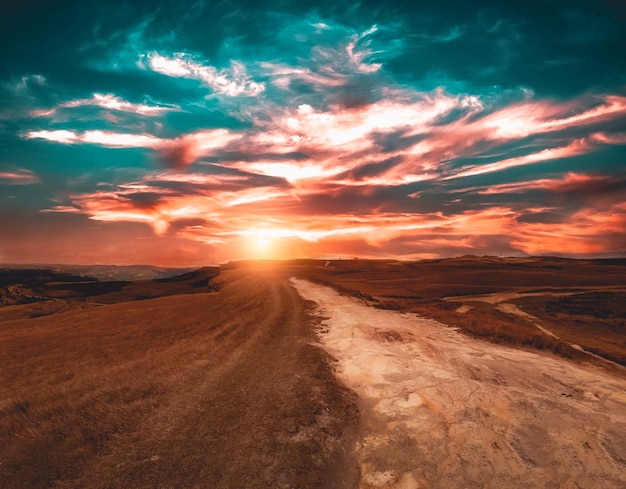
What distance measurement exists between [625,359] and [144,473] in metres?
24.0

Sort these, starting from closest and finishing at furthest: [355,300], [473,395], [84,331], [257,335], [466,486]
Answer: [466,486]
[473,395]
[257,335]
[84,331]
[355,300]

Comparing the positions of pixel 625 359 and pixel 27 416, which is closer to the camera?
pixel 27 416

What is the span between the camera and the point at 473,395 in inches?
448

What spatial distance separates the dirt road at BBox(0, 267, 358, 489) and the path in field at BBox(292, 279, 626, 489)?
3.53 feet

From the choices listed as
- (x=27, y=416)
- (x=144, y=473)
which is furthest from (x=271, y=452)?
(x=27, y=416)

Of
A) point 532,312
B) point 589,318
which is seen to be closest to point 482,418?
point 532,312

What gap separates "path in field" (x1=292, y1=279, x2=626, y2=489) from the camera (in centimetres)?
753

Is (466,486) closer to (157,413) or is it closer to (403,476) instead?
(403,476)

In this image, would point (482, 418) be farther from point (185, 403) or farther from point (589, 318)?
point (589, 318)

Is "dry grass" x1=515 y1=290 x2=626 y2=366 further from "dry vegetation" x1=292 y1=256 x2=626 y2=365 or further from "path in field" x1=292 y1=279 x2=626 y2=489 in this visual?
"path in field" x1=292 y1=279 x2=626 y2=489

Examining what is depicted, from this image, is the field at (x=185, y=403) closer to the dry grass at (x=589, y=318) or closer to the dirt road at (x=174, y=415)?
the dirt road at (x=174, y=415)

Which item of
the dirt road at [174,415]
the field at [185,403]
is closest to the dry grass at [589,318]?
the field at [185,403]

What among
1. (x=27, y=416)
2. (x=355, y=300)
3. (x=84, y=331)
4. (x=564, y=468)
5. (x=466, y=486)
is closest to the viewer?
(x=466, y=486)

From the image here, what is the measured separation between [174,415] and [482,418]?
9.42m
